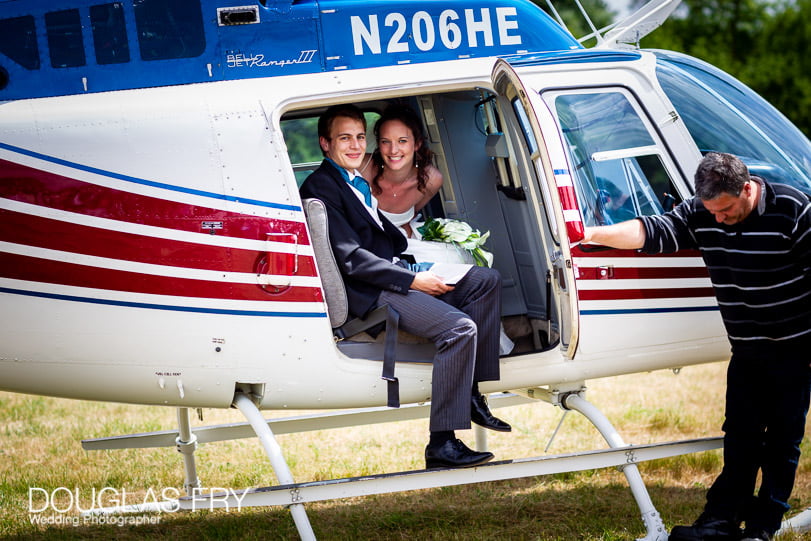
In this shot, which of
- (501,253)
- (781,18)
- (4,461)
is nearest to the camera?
(501,253)

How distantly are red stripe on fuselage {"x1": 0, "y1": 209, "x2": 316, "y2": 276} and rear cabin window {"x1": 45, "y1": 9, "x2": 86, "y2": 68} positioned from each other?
0.83 meters

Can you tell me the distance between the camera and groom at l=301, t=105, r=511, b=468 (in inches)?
161

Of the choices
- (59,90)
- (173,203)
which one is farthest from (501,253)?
(59,90)

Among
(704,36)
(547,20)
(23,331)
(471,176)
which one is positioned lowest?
(23,331)

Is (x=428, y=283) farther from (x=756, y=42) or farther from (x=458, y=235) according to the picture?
(x=756, y=42)

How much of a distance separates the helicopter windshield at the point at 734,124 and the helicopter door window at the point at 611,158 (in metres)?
0.27

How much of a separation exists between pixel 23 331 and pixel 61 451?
2.96 metres

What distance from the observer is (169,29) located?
4.27 m

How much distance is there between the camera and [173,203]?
3922 mm

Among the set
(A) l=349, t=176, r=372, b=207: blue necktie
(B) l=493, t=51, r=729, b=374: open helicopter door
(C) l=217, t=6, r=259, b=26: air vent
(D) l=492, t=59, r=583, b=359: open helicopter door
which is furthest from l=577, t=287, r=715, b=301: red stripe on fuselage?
(C) l=217, t=6, r=259, b=26: air vent

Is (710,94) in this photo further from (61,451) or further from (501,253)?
(61,451)

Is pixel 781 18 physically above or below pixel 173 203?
above

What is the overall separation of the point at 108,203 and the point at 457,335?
165cm

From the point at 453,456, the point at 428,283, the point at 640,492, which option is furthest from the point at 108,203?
the point at 640,492
